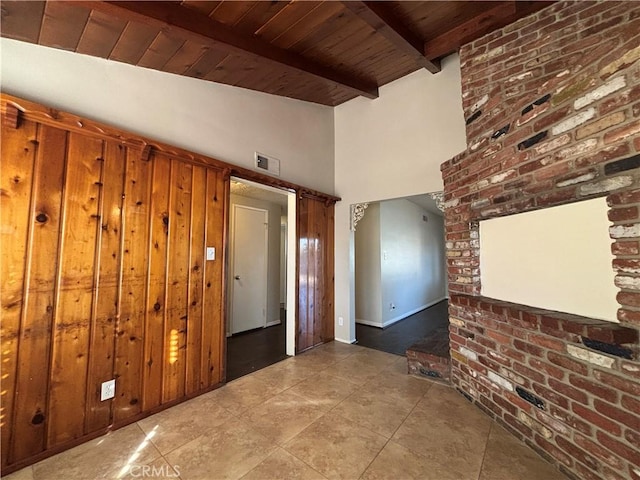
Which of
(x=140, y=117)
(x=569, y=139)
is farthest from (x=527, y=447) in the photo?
(x=140, y=117)

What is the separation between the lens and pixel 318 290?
12.1 feet

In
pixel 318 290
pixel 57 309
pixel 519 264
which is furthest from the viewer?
pixel 318 290

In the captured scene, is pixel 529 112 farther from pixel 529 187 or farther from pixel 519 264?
pixel 519 264

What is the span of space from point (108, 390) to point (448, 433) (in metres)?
2.43

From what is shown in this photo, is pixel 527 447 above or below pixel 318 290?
below

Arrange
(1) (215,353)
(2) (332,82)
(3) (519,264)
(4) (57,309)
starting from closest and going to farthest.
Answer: (4) (57,309), (3) (519,264), (1) (215,353), (2) (332,82)

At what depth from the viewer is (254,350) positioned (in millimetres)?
3436

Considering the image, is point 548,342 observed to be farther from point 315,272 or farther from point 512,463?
point 315,272

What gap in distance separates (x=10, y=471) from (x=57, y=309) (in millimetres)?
892

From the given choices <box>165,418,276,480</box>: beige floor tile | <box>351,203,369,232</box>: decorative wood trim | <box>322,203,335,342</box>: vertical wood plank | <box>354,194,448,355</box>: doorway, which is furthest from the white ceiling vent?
<box>165,418,276,480</box>: beige floor tile

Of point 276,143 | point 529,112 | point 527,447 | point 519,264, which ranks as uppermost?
point 276,143

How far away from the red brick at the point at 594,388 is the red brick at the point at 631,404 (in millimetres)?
29

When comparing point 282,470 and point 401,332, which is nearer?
point 282,470

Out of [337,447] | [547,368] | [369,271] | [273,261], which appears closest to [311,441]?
[337,447]
